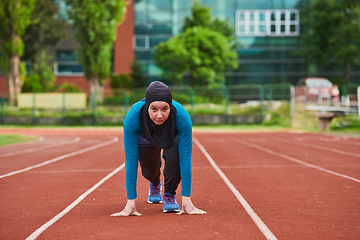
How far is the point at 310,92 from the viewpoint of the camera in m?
29.0

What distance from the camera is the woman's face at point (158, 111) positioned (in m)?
4.54

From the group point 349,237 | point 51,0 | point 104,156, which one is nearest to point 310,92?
point 104,156

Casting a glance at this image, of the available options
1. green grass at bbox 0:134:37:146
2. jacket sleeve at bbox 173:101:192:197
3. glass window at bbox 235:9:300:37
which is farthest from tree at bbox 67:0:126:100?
jacket sleeve at bbox 173:101:192:197

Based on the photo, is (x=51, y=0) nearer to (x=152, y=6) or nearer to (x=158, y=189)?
(x=152, y=6)

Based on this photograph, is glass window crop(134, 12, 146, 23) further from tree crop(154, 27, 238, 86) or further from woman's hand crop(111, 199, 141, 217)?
woman's hand crop(111, 199, 141, 217)

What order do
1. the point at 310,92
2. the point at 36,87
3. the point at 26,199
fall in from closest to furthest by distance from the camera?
the point at 26,199
the point at 310,92
the point at 36,87

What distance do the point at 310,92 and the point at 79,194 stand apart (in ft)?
80.8

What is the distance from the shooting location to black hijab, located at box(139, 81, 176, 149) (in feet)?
15.0

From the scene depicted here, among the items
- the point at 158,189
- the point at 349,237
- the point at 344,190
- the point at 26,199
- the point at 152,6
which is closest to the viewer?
the point at 349,237

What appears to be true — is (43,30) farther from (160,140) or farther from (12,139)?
(160,140)

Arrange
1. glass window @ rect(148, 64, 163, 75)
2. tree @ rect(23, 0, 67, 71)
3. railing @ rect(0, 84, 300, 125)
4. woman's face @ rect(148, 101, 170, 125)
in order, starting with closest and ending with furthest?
woman's face @ rect(148, 101, 170, 125), railing @ rect(0, 84, 300, 125), tree @ rect(23, 0, 67, 71), glass window @ rect(148, 64, 163, 75)

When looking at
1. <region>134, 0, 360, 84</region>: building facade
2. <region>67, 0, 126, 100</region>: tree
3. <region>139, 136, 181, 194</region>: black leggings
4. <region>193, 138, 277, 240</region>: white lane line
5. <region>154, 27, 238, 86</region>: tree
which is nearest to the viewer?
<region>193, 138, 277, 240</region>: white lane line

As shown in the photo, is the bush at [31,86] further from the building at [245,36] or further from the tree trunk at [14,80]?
→ the building at [245,36]

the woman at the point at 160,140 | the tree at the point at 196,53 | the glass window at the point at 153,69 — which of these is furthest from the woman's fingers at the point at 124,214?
the glass window at the point at 153,69
